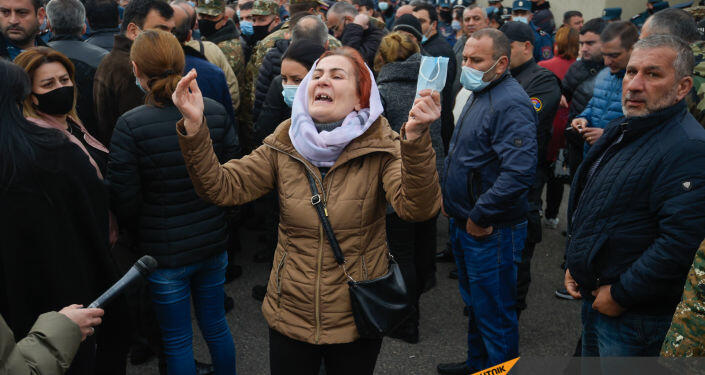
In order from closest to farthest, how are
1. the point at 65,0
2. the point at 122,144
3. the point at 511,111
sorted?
the point at 122,144, the point at 511,111, the point at 65,0

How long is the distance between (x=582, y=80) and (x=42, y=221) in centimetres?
490

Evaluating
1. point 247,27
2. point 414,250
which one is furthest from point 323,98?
point 247,27

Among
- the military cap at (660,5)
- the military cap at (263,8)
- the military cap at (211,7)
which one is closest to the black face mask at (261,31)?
the military cap at (263,8)

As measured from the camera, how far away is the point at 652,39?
231 centimetres

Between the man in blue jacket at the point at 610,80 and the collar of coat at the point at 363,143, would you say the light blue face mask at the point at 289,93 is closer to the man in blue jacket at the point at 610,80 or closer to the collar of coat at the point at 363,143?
the collar of coat at the point at 363,143

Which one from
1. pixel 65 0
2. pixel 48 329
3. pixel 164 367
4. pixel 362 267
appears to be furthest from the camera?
pixel 65 0

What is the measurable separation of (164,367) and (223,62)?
2.65 metres

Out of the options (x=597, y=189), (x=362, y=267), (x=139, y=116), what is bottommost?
(x=362, y=267)

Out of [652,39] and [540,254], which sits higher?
[652,39]

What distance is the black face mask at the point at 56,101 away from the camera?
2676mm

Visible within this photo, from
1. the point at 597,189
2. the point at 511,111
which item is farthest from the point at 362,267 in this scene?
the point at 511,111

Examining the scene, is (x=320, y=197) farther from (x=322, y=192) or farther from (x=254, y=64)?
(x=254, y=64)

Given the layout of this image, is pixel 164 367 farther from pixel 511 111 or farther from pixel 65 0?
pixel 65 0

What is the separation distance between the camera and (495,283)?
3.29 m
